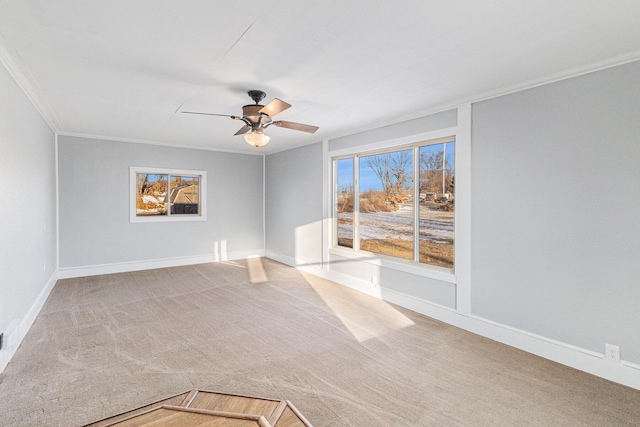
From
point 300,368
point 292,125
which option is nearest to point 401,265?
point 300,368

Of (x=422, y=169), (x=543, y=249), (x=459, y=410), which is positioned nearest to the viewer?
(x=459, y=410)

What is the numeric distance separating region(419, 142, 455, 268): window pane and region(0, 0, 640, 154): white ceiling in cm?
62

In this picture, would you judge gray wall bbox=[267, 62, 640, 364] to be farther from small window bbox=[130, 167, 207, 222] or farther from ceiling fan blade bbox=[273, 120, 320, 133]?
small window bbox=[130, 167, 207, 222]

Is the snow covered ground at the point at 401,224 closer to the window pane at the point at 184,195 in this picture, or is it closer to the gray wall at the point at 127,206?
the gray wall at the point at 127,206

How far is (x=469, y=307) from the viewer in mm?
3412

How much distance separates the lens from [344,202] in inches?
211

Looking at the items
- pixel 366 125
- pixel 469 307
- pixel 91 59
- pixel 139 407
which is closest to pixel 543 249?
pixel 469 307

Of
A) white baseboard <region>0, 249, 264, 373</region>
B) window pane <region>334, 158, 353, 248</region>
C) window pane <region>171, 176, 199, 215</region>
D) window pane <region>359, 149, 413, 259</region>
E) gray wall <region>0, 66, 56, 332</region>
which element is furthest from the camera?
window pane <region>171, 176, 199, 215</region>

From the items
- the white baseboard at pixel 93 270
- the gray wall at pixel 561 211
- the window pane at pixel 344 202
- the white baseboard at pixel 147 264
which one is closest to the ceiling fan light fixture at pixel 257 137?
the gray wall at pixel 561 211

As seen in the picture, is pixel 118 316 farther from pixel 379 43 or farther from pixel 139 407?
pixel 379 43

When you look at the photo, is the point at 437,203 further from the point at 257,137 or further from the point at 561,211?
the point at 257,137

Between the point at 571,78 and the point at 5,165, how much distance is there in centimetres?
473

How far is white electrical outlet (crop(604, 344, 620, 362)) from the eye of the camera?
8.05 feet

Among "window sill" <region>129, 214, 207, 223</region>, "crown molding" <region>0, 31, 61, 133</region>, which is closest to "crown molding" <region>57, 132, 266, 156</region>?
"crown molding" <region>0, 31, 61, 133</region>
